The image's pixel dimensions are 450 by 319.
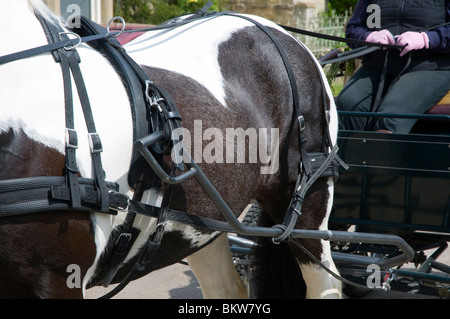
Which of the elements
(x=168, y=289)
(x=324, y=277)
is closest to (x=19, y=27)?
(x=324, y=277)

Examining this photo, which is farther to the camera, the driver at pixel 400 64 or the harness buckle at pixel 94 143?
the driver at pixel 400 64

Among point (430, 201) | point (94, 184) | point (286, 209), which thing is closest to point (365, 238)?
point (286, 209)

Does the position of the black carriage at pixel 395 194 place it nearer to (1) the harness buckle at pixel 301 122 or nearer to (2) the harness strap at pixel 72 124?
(1) the harness buckle at pixel 301 122

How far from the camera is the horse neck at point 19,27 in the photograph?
5.38 feet

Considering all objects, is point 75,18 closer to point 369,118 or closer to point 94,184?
point 94,184

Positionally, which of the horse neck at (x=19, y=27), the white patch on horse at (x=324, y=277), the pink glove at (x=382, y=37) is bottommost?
the white patch on horse at (x=324, y=277)

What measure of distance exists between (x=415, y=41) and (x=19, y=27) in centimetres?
191

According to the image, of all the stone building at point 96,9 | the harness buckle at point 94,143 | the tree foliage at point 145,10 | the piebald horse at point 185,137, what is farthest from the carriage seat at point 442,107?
the tree foliage at point 145,10

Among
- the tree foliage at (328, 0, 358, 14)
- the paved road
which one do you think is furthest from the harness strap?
the tree foliage at (328, 0, 358, 14)

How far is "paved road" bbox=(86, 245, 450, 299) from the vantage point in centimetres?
374

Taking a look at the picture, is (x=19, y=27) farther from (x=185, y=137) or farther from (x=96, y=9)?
(x=96, y=9)

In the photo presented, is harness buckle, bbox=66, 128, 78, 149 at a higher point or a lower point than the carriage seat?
higher

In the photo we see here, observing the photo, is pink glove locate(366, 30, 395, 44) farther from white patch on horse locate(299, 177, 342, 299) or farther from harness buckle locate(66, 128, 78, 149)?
harness buckle locate(66, 128, 78, 149)

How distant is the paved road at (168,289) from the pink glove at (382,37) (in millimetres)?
1686
